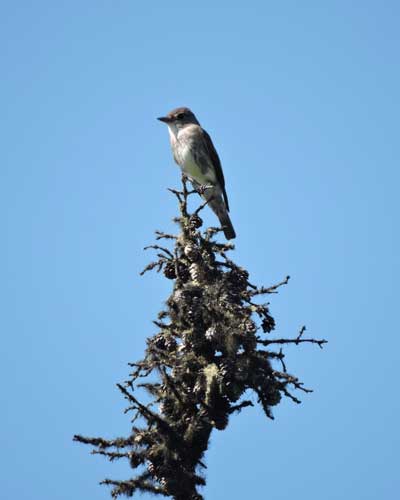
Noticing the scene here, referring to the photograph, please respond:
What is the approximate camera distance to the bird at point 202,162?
11672 mm

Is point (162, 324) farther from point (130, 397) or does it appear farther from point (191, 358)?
point (130, 397)

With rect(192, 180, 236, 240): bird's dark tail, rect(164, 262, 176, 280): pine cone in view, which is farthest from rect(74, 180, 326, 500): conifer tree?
rect(192, 180, 236, 240): bird's dark tail

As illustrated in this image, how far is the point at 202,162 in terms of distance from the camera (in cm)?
1168

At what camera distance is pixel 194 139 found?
38.5 ft

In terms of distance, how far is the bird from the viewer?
11672 millimetres

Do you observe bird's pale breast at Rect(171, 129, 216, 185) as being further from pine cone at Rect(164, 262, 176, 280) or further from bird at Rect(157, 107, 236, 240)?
pine cone at Rect(164, 262, 176, 280)

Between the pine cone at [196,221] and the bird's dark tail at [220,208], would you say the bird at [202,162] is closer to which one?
the bird's dark tail at [220,208]

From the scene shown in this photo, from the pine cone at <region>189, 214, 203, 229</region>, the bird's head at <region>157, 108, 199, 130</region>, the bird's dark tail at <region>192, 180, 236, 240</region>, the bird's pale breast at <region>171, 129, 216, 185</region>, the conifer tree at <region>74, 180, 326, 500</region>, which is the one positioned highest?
the bird's head at <region>157, 108, 199, 130</region>

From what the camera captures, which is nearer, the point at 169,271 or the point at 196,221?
the point at 169,271

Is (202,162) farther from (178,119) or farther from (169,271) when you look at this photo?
(169,271)

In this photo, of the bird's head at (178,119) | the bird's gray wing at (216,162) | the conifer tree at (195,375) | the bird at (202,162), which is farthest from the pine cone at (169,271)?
the bird's head at (178,119)

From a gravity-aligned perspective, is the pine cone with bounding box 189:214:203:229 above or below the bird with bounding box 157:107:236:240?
below

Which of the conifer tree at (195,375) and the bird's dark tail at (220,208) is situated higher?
the bird's dark tail at (220,208)

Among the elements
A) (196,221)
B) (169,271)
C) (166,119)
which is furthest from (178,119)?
(169,271)
